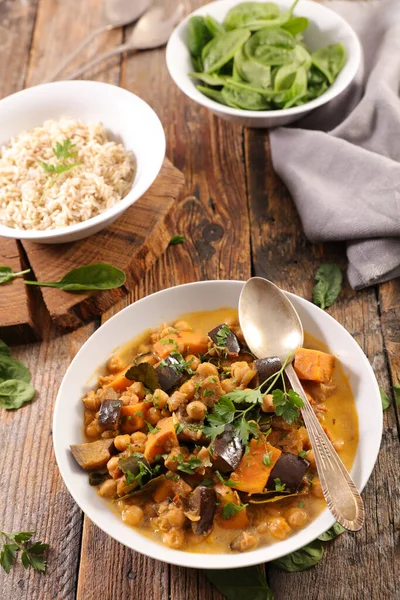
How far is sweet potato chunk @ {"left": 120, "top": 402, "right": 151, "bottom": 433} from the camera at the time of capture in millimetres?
2846

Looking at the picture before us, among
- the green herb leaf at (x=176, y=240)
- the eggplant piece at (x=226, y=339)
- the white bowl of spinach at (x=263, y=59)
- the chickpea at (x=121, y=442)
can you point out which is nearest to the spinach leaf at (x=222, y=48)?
the white bowl of spinach at (x=263, y=59)

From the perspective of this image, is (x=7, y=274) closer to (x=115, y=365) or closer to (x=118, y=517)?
(x=115, y=365)

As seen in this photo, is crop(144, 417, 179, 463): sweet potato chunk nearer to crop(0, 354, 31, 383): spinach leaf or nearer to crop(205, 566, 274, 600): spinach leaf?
crop(205, 566, 274, 600): spinach leaf

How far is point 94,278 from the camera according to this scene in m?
3.56

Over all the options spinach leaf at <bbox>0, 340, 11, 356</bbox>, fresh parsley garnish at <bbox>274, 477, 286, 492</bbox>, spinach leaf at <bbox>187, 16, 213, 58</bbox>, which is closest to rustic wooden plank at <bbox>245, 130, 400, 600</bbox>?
fresh parsley garnish at <bbox>274, 477, 286, 492</bbox>

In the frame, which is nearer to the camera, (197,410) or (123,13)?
(197,410)

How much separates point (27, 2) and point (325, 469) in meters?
4.67

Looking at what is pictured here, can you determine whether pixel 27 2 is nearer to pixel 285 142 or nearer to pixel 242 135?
pixel 242 135

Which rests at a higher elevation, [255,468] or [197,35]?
[197,35]

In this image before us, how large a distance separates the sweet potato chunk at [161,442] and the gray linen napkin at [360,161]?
146 cm

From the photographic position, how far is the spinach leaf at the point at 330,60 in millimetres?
4145

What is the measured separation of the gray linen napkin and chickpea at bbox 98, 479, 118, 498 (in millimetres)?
1728

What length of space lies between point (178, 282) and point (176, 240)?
30 cm

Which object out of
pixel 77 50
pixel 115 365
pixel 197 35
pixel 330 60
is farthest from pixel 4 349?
pixel 330 60
